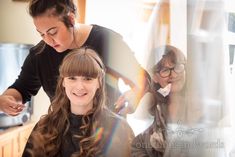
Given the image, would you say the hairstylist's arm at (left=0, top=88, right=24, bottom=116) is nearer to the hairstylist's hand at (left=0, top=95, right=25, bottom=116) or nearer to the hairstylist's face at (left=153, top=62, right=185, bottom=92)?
the hairstylist's hand at (left=0, top=95, right=25, bottom=116)

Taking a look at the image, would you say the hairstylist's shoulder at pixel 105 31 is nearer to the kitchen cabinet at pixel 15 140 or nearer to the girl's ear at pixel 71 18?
the girl's ear at pixel 71 18

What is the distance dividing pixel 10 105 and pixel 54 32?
30cm

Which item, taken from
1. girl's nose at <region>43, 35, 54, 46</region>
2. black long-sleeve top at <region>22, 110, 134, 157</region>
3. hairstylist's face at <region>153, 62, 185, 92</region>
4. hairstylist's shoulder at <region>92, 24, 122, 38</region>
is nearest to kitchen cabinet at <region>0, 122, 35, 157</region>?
black long-sleeve top at <region>22, 110, 134, 157</region>

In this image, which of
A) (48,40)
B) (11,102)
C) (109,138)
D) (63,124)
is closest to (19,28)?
(48,40)

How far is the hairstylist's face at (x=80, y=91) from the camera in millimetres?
1041

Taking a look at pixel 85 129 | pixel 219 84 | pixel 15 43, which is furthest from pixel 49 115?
pixel 219 84

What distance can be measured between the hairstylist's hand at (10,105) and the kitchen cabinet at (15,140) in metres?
0.06

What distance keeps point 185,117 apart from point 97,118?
1.07 ft

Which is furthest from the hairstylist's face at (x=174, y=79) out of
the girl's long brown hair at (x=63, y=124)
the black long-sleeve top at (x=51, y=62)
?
the girl's long brown hair at (x=63, y=124)

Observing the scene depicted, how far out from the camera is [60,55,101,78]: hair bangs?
1036 mm

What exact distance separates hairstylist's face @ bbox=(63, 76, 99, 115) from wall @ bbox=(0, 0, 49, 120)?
0.09 m

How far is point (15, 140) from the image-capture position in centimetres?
107

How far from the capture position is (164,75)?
3.65ft

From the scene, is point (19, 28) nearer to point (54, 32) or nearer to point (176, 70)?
point (54, 32)
